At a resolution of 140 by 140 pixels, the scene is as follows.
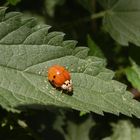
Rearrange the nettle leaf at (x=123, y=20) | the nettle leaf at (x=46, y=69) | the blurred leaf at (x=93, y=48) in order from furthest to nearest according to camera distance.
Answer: the blurred leaf at (x=93, y=48)
the nettle leaf at (x=123, y=20)
the nettle leaf at (x=46, y=69)

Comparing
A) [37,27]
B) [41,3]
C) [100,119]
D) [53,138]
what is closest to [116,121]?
[100,119]

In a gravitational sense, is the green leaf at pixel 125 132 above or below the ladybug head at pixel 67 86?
below

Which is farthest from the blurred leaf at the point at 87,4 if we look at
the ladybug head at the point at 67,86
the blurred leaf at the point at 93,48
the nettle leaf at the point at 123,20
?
the ladybug head at the point at 67,86

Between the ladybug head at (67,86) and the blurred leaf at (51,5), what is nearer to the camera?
the ladybug head at (67,86)

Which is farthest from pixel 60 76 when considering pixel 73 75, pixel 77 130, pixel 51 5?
pixel 51 5

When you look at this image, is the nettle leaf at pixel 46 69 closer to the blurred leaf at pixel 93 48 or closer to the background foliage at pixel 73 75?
the background foliage at pixel 73 75

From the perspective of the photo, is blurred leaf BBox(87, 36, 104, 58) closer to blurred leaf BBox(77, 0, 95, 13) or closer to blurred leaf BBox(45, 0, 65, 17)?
blurred leaf BBox(77, 0, 95, 13)

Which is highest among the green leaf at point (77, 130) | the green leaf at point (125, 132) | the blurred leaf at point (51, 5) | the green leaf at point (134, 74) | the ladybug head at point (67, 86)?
the ladybug head at point (67, 86)

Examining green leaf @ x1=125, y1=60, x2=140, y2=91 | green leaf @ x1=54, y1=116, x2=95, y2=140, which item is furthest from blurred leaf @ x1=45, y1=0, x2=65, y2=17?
green leaf @ x1=54, y1=116, x2=95, y2=140
